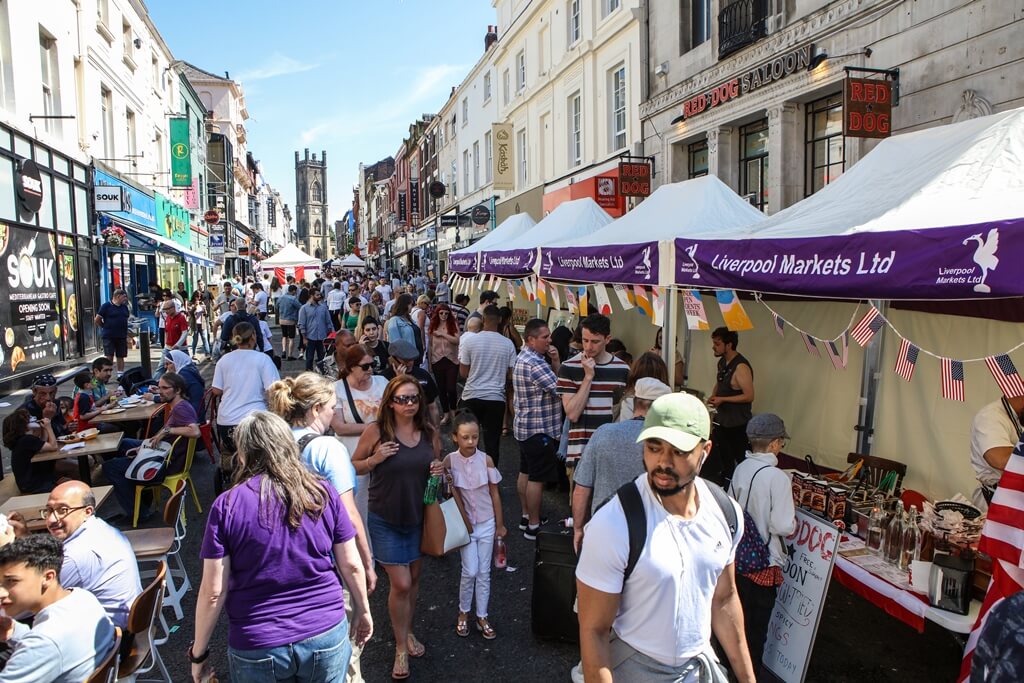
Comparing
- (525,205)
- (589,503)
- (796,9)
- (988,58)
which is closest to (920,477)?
(589,503)

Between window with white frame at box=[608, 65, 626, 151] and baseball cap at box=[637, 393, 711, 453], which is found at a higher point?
window with white frame at box=[608, 65, 626, 151]

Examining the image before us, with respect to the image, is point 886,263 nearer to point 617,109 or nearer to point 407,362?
point 407,362

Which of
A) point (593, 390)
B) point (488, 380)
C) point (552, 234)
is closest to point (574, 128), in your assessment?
point (552, 234)

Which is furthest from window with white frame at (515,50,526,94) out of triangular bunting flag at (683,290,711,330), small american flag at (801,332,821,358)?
triangular bunting flag at (683,290,711,330)

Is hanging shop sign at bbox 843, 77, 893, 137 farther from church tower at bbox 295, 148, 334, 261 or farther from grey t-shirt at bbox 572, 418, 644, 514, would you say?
church tower at bbox 295, 148, 334, 261

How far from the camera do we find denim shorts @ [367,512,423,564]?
3.83m

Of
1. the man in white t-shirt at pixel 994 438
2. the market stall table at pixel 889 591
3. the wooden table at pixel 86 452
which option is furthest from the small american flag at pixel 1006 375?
the wooden table at pixel 86 452

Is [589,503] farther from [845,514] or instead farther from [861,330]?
[861,330]

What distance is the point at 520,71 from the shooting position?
23.7m

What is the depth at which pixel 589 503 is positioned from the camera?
12.9 ft

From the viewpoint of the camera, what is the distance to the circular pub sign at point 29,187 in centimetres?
1253

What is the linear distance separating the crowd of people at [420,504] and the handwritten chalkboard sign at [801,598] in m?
0.20

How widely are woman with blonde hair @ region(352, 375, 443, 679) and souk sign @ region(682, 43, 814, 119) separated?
8.76 m

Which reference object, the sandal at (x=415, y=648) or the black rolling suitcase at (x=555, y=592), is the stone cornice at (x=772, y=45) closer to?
the black rolling suitcase at (x=555, y=592)
